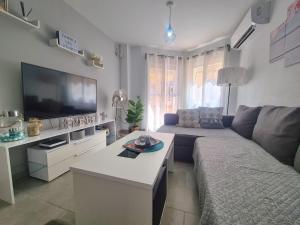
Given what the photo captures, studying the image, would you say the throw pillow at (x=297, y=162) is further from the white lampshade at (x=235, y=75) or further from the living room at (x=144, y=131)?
the white lampshade at (x=235, y=75)

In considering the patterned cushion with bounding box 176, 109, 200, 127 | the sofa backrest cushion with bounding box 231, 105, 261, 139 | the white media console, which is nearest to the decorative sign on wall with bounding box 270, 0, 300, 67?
the sofa backrest cushion with bounding box 231, 105, 261, 139

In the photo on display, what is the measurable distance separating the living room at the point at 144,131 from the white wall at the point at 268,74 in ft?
0.05

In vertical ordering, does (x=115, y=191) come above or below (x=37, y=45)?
below

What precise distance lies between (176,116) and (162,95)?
1.21m

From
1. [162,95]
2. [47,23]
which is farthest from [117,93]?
[47,23]

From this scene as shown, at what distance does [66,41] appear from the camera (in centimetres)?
202

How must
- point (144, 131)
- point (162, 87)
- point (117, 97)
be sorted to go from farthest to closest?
point (162, 87)
point (117, 97)
point (144, 131)

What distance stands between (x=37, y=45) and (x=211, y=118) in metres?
2.83

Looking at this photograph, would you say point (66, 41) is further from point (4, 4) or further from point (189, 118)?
point (189, 118)

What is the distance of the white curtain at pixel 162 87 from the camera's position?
3.79 meters

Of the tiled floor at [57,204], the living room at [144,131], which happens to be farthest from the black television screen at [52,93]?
the tiled floor at [57,204]

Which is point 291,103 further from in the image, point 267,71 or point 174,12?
point 174,12

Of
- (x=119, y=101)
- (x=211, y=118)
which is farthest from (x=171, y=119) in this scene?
(x=119, y=101)

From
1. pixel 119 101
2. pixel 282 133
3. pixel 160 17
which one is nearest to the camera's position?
pixel 282 133
